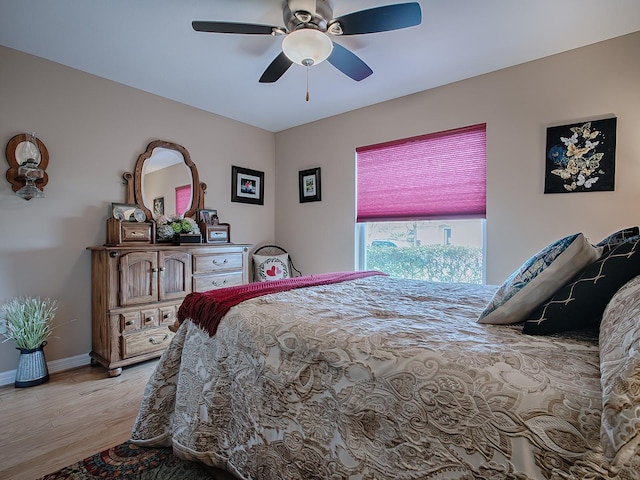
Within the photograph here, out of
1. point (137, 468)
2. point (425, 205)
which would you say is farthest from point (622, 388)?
point (425, 205)

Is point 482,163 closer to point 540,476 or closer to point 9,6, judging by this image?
point 540,476

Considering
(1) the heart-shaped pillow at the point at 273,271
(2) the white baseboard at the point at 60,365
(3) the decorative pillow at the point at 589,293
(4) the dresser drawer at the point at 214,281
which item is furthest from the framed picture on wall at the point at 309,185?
(3) the decorative pillow at the point at 589,293

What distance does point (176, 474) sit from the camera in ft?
4.83

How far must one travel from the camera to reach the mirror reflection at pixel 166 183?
316 cm

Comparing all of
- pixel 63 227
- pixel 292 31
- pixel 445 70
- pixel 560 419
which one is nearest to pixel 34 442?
pixel 63 227

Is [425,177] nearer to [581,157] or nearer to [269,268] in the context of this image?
[581,157]

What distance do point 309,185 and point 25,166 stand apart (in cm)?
263

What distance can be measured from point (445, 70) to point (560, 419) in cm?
284

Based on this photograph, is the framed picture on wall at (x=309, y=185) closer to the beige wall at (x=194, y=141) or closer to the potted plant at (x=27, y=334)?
the beige wall at (x=194, y=141)

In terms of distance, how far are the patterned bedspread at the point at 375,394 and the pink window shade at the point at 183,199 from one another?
2.08 meters

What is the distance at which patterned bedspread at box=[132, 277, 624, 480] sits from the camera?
27.7 inches

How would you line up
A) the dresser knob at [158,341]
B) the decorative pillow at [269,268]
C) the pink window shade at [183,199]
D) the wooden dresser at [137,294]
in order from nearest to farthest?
the wooden dresser at [137,294] → the dresser knob at [158,341] → the pink window shade at [183,199] → the decorative pillow at [269,268]

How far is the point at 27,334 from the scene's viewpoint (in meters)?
2.33

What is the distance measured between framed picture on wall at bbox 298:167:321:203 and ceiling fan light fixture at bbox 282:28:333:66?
6.60 feet
